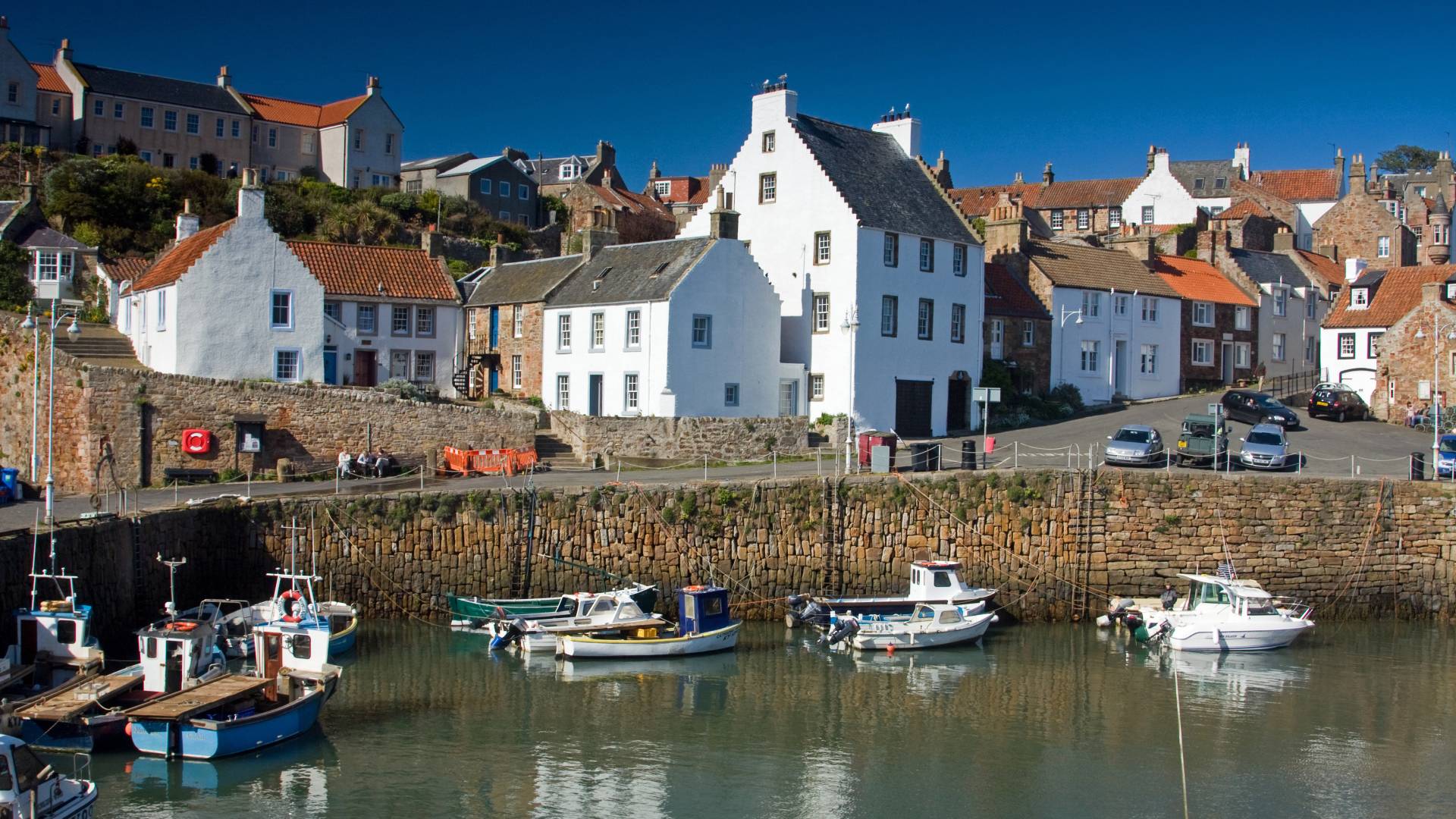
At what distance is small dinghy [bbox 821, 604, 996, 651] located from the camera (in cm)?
3097

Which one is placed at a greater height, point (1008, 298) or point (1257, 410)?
point (1008, 298)

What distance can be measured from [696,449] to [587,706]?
50.1 feet

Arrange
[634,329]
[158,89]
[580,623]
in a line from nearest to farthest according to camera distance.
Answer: [580,623] → [634,329] → [158,89]

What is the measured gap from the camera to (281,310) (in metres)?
42.3

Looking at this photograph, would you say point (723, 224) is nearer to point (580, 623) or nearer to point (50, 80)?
point (580, 623)

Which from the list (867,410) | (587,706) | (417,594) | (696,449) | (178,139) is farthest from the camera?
(178,139)

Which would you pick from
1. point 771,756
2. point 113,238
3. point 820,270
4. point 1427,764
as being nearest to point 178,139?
point 113,238

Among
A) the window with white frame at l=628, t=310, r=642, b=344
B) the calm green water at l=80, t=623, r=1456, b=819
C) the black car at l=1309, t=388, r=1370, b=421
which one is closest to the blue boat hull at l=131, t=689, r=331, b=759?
the calm green water at l=80, t=623, r=1456, b=819

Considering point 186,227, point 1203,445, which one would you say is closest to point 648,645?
point 1203,445

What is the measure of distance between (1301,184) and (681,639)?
2769 inches

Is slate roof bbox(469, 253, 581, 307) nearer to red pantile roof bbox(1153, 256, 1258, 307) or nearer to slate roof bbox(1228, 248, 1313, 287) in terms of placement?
red pantile roof bbox(1153, 256, 1258, 307)

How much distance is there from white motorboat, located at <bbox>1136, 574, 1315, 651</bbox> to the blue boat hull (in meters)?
20.0

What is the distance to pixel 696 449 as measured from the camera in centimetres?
4050

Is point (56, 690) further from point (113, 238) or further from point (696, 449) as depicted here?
point (113, 238)
